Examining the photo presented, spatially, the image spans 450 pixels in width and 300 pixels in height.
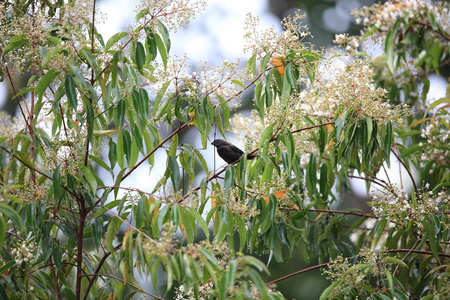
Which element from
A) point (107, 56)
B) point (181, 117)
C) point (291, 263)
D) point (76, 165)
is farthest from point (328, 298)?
point (291, 263)

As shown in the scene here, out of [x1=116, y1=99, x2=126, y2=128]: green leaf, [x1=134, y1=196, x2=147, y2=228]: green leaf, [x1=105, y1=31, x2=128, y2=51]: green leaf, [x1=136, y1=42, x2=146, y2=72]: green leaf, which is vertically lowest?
[x1=134, y1=196, x2=147, y2=228]: green leaf

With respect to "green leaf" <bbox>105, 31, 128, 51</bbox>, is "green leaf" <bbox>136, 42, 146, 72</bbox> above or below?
below

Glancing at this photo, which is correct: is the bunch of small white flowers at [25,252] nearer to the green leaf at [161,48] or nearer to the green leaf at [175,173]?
the green leaf at [175,173]

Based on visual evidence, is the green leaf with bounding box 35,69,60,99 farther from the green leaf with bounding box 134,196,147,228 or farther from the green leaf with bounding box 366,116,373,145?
the green leaf with bounding box 366,116,373,145

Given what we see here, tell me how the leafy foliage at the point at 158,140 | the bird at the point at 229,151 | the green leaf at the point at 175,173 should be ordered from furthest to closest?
the bird at the point at 229,151
the green leaf at the point at 175,173
the leafy foliage at the point at 158,140

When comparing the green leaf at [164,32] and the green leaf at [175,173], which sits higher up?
the green leaf at [164,32]

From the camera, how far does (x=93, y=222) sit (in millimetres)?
2387

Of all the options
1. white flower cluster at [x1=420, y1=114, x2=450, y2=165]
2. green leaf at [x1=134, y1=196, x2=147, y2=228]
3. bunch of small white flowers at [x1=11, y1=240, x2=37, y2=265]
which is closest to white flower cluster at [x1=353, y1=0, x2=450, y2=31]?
white flower cluster at [x1=420, y1=114, x2=450, y2=165]

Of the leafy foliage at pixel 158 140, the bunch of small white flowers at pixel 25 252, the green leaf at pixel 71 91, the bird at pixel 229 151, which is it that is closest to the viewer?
the green leaf at pixel 71 91

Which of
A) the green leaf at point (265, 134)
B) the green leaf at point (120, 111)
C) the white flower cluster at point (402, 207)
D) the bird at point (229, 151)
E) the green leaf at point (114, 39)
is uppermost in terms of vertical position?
the green leaf at point (114, 39)

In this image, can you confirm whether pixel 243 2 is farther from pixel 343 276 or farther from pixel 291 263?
pixel 343 276

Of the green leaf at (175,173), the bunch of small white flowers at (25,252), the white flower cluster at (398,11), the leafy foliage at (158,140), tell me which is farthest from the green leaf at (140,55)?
the white flower cluster at (398,11)

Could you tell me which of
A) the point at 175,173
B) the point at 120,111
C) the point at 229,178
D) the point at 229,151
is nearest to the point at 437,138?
the point at 229,151

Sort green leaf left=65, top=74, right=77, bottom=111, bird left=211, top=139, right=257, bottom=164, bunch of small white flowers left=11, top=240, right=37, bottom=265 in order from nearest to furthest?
green leaf left=65, top=74, right=77, bottom=111 < bunch of small white flowers left=11, top=240, right=37, bottom=265 < bird left=211, top=139, right=257, bottom=164
